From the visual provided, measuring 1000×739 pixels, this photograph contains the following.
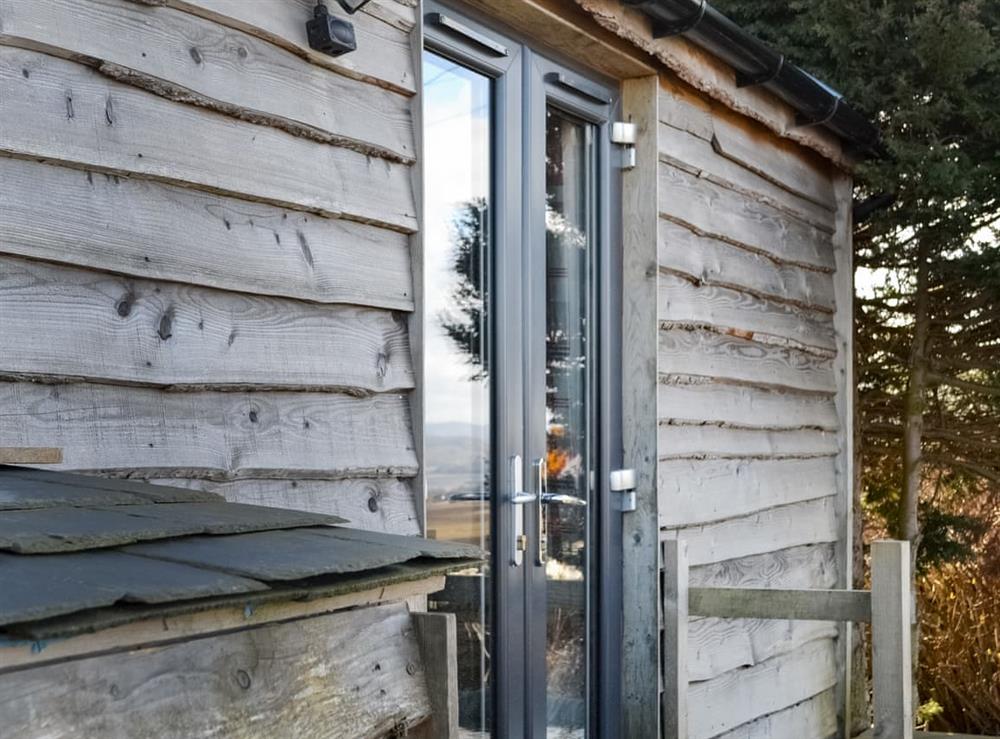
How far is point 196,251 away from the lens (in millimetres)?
2576

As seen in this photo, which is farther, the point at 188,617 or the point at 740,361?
the point at 740,361

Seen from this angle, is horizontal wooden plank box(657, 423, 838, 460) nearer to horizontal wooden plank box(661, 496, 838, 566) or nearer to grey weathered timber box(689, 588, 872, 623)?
horizontal wooden plank box(661, 496, 838, 566)

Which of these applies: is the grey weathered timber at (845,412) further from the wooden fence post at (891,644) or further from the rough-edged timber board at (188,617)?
the rough-edged timber board at (188,617)

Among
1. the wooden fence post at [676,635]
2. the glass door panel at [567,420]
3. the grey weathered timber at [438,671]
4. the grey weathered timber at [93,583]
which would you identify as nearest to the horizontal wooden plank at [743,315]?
the glass door panel at [567,420]

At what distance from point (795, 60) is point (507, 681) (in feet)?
12.9

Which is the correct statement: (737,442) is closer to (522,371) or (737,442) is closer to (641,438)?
(641,438)

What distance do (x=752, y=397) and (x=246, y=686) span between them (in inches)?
161

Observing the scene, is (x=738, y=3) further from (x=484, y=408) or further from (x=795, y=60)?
(x=484, y=408)

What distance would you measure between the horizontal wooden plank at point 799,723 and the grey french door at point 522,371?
109 centimetres

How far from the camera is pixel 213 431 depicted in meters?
2.59

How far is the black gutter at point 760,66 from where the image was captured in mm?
4184

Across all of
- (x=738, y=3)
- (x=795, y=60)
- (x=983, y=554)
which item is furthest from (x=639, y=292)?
(x=983, y=554)

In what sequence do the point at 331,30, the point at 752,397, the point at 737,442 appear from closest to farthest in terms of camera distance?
1. the point at 331,30
2. the point at 737,442
3. the point at 752,397

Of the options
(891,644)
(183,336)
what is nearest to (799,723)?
(891,644)
